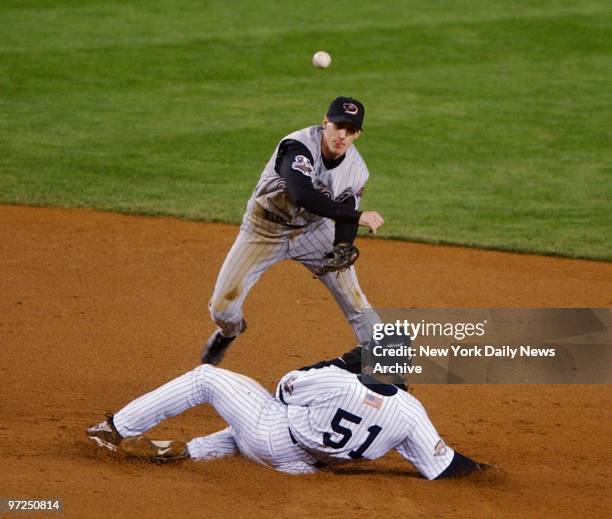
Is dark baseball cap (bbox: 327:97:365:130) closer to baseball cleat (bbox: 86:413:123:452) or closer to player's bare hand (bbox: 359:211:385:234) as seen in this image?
player's bare hand (bbox: 359:211:385:234)

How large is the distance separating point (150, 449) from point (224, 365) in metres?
1.84

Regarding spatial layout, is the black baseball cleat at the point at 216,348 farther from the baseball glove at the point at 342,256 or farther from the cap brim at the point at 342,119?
the cap brim at the point at 342,119

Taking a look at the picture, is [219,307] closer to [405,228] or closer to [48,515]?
[48,515]

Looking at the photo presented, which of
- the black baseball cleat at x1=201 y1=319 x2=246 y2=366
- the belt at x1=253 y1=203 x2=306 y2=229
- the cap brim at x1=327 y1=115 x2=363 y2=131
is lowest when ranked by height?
the black baseball cleat at x1=201 y1=319 x2=246 y2=366

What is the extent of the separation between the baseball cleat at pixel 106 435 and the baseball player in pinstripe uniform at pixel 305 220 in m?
1.20

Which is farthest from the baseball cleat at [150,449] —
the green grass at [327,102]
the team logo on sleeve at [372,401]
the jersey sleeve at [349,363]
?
the green grass at [327,102]

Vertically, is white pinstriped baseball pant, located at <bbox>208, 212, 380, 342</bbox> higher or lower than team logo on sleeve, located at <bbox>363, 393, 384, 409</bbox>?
higher

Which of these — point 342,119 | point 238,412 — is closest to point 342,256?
point 342,119

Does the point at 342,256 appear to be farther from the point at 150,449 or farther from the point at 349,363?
the point at 150,449

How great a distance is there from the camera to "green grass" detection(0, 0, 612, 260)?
34.7 feet

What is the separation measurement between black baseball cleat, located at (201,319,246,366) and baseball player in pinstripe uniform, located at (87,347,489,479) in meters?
1.25

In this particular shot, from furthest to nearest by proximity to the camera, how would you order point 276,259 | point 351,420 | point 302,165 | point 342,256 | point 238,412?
point 276,259
point 342,256
point 302,165
point 238,412
point 351,420

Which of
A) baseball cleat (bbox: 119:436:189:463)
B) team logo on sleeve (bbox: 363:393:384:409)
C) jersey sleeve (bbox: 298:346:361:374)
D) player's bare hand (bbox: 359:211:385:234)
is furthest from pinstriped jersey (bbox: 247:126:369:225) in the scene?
baseball cleat (bbox: 119:436:189:463)

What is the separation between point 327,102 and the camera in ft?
44.7
